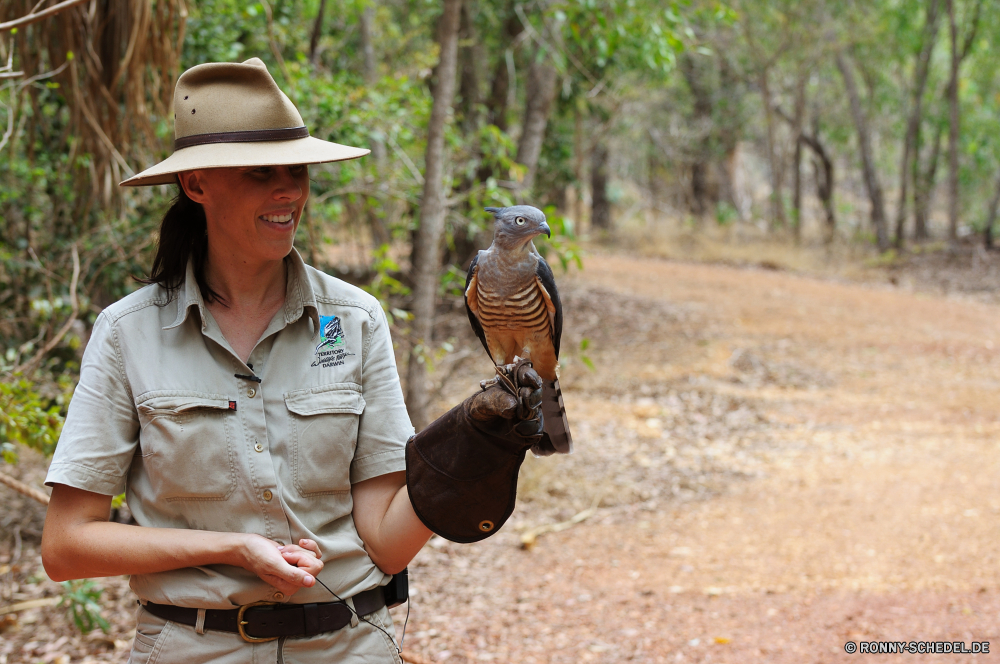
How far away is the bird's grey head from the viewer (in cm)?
221

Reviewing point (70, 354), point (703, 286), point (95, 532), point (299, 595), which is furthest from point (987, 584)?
point (703, 286)

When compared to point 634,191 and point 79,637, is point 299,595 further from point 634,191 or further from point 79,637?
point 634,191

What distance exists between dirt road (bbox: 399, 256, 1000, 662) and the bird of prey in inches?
88.4

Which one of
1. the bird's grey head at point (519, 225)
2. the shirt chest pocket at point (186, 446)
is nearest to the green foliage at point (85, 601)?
the shirt chest pocket at point (186, 446)

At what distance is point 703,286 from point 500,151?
10.1m

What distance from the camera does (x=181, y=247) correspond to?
201 centimetres

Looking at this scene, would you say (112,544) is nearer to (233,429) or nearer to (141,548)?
(141,548)

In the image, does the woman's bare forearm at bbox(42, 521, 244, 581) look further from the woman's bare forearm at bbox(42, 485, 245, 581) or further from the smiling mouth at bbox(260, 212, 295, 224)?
the smiling mouth at bbox(260, 212, 295, 224)

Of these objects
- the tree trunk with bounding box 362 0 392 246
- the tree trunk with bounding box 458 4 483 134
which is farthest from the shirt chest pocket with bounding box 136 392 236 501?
the tree trunk with bounding box 458 4 483 134

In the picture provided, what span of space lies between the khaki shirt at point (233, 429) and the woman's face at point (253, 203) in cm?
14

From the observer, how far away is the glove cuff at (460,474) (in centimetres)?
193

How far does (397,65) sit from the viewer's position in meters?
10.8

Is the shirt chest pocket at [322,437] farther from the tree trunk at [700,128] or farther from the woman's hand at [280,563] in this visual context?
the tree trunk at [700,128]

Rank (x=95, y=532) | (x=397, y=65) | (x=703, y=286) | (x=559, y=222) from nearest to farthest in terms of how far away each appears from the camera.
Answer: (x=95, y=532) < (x=559, y=222) < (x=397, y=65) < (x=703, y=286)
